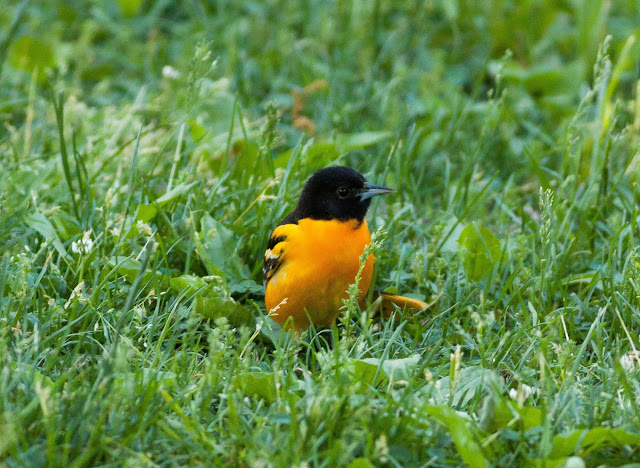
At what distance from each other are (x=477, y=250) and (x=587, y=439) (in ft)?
5.06

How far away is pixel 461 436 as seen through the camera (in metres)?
2.38

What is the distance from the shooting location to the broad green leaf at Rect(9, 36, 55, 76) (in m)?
5.71

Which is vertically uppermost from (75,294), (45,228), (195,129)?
(195,129)

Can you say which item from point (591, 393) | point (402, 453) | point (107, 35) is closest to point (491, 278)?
point (591, 393)

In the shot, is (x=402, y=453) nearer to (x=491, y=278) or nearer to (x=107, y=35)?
(x=491, y=278)

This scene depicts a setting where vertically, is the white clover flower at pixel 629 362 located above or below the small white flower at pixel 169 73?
below

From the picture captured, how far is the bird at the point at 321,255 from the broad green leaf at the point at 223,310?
0.13m

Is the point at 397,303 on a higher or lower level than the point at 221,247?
lower

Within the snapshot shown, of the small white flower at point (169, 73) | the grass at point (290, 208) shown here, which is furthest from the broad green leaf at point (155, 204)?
the small white flower at point (169, 73)

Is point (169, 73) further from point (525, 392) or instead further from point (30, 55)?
point (525, 392)

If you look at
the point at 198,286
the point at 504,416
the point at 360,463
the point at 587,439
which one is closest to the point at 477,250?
the point at 198,286

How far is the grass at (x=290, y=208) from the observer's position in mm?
2459

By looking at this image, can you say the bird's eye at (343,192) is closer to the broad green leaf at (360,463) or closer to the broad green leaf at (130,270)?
the broad green leaf at (130,270)

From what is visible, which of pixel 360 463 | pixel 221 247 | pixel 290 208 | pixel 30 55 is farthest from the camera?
pixel 30 55
